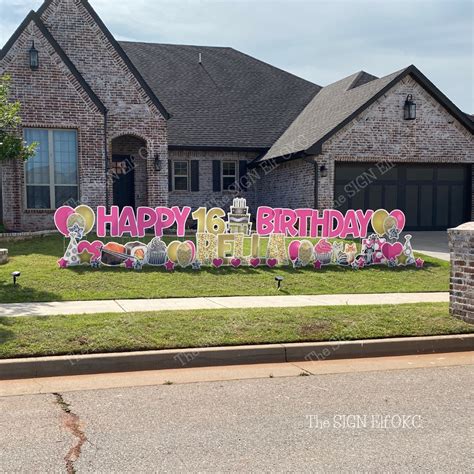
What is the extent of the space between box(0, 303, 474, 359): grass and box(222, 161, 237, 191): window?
16.7 m

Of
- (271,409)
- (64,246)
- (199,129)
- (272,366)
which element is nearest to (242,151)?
(199,129)

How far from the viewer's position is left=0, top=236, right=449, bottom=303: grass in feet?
34.6

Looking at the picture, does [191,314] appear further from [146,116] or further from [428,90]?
[428,90]

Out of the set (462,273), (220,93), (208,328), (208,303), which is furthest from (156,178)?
(462,273)

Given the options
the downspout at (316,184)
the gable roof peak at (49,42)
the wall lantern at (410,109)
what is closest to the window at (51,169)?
the gable roof peak at (49,42)

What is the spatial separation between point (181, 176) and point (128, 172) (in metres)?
2.69

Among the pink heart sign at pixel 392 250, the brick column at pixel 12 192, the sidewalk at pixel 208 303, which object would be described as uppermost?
the brick column at pixel 12 192

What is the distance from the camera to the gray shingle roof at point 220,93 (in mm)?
25219

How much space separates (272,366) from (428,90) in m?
18.2

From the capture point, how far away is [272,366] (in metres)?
7.10

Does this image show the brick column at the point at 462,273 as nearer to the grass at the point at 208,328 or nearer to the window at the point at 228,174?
→ the grass at the point at 208,328

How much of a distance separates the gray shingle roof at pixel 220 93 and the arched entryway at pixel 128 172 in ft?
6.22

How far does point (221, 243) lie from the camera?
13312mm

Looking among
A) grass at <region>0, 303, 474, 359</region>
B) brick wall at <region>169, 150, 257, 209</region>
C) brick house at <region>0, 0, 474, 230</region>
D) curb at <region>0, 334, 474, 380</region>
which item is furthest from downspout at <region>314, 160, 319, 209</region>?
curb at <region>0, 334, 474, 380</region>
